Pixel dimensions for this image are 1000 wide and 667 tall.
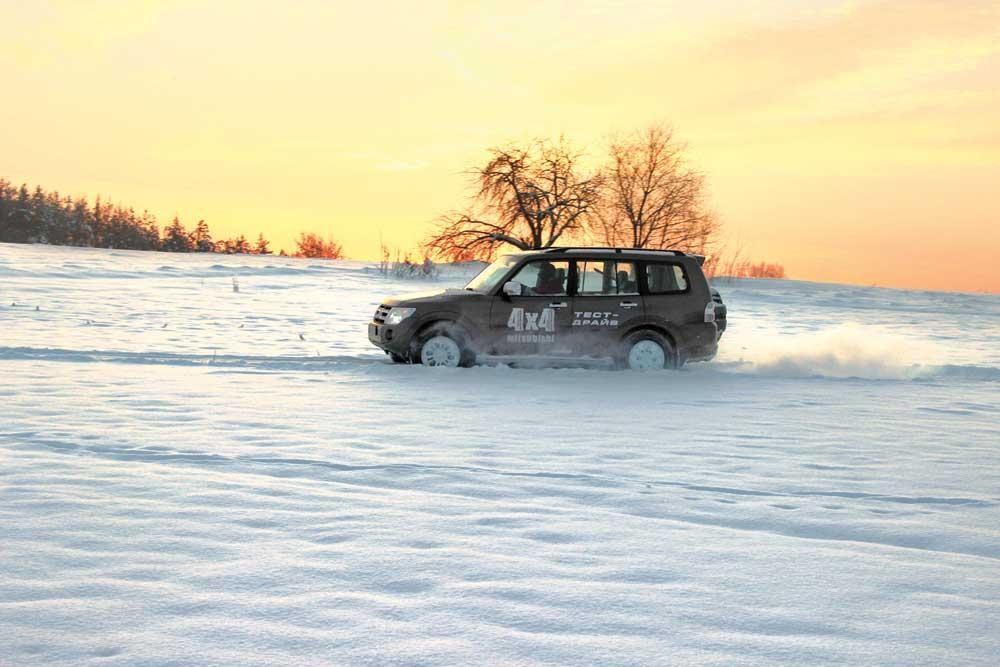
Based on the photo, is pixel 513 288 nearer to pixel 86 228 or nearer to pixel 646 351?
pixel 646 351

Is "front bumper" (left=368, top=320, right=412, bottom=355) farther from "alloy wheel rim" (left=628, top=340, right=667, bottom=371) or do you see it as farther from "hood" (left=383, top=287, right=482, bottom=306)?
"alloy wheel rim" (left=628, top=340, right=667, bottom=371)

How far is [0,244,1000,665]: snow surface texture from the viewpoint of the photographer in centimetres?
364

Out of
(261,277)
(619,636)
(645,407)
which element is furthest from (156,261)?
(619,636)

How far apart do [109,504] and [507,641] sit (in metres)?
3.10

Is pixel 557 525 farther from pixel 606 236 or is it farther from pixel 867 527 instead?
pixel 606 236

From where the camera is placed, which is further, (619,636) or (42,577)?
(42,577)

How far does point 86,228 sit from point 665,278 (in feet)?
345

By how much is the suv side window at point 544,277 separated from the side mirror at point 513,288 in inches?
2.0

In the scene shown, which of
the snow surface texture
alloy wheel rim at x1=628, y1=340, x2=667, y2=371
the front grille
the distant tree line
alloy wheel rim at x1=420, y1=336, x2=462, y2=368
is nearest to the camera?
the snow surface texture

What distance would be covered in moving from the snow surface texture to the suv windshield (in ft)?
4.25

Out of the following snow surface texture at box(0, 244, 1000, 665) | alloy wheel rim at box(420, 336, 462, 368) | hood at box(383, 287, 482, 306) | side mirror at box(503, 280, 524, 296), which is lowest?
snow surface texture at box(0, 244, 1000, 665)

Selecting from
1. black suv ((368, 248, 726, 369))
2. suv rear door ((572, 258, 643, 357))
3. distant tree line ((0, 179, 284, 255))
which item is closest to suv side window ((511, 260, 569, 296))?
black suv ((368, 248, 726, 369))

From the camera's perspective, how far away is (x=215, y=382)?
11633 millimetres

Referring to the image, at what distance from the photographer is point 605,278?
13.7 meters
